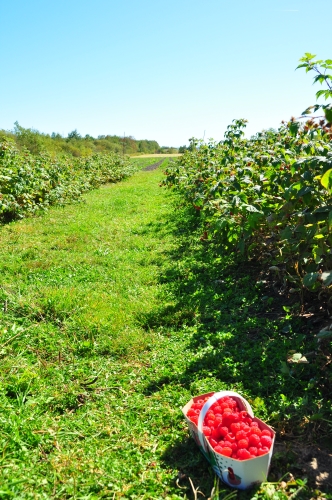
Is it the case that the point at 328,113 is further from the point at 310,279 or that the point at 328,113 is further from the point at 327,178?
the point at 310,279

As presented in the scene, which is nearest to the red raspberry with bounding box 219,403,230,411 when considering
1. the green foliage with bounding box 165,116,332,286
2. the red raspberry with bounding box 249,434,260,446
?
the red raspberry with bounding box 249,434,260,446

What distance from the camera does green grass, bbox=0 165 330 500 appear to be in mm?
2191

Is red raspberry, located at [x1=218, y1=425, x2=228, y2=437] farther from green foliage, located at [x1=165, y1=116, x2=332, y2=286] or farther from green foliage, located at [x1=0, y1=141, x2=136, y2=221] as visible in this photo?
green foliage, located at [x1=0, y1=141, x2=136, y2=221]

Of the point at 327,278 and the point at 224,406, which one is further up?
the point at 327,278

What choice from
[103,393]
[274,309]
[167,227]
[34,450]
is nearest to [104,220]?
[167,227]

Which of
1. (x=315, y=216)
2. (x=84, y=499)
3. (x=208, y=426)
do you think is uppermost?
(x=315, y=216)

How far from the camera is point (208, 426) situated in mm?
2223

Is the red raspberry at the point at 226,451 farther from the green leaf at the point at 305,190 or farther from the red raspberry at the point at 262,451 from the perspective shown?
the green leaf at the point at 305,190

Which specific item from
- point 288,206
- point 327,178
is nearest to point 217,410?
point 327,178

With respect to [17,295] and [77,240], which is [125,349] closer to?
[17,295]

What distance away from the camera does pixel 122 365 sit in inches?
129

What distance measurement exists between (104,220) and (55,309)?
508cm

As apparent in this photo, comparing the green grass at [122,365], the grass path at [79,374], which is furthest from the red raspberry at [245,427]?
the grass path at [79,374]

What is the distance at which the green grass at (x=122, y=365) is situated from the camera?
219cm
